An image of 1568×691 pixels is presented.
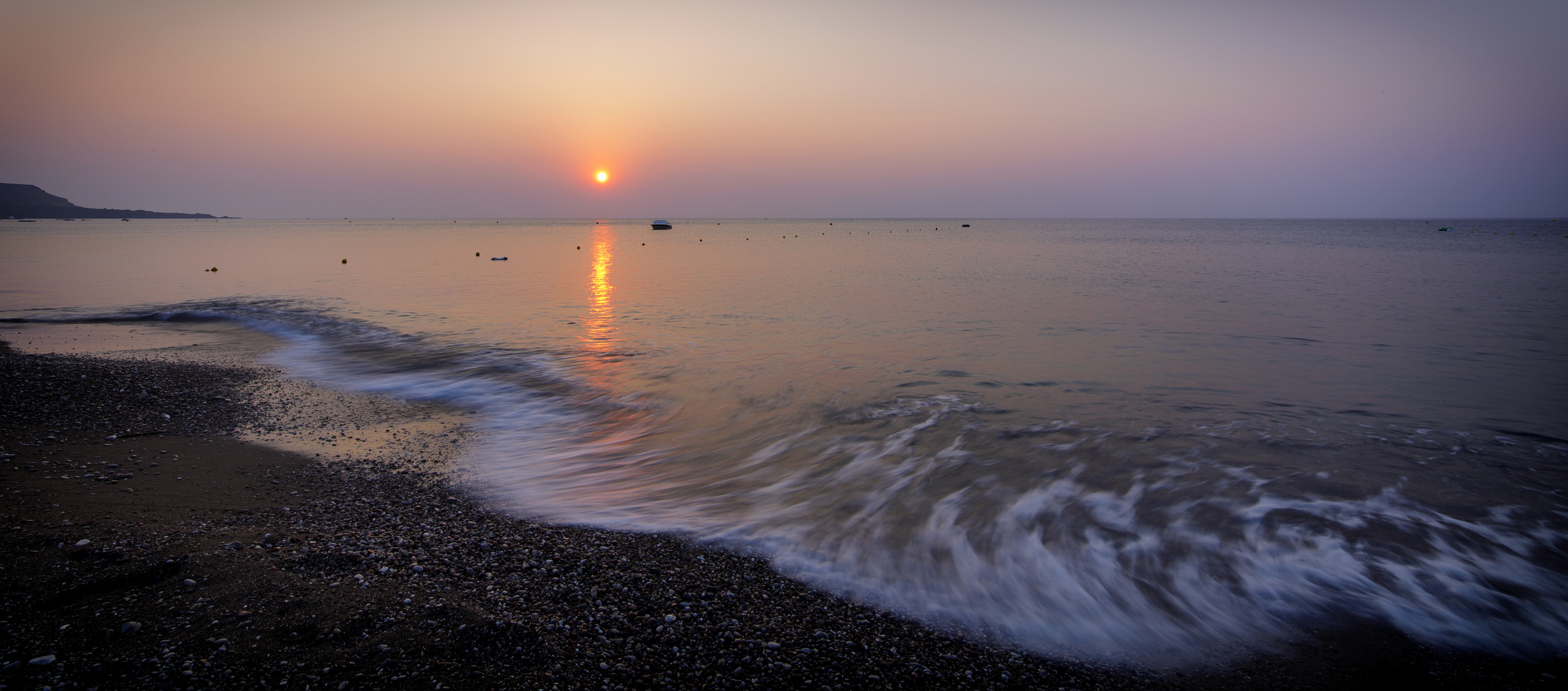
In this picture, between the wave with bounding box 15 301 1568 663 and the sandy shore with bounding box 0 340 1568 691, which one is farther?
the wave with bounding box 15 301 1568 663

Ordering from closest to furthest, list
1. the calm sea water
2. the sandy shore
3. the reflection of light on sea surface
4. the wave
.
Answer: the sandy shore
the wave
the calm sea water
the reflection of light on sea surface

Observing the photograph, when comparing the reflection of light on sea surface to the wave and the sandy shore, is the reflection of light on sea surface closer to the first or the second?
the wave

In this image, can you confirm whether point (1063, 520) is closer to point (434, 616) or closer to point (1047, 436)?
point (1047, 436)

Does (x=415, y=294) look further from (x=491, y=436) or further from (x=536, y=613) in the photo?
(x=536, y=613)

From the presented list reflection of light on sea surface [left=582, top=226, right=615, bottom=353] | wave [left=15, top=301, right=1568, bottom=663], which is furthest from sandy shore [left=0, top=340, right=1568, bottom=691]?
reflection of light on sea surface [left=582, top=226, right=615, bottom=353]

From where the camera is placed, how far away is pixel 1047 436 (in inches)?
352

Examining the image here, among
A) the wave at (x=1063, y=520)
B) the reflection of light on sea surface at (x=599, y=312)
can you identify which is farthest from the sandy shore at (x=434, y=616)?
the reflection of light on sea surface at (x=599, y=312)

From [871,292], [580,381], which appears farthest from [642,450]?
[871,292]

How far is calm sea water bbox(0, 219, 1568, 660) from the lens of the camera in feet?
17.1

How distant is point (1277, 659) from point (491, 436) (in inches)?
328

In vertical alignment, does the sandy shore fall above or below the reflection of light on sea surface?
below

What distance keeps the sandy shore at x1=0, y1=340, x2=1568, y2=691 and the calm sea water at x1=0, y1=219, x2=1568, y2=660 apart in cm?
40

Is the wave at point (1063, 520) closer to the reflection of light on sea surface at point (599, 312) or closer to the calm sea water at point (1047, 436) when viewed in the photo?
the calm sea water at point (1047, 436)

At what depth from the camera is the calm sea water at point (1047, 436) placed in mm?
5219
